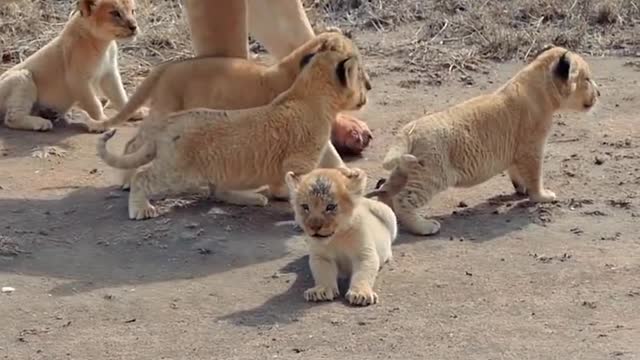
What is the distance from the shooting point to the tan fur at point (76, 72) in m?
6.97

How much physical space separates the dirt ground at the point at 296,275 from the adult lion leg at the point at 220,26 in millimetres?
654

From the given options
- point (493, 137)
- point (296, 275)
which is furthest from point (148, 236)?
point (493, 137)

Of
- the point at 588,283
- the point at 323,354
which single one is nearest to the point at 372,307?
the point at 323,354

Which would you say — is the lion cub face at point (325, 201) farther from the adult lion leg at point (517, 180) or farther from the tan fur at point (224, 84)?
the adult lion leg at point (517, 180)

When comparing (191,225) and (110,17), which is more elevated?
(110,17)

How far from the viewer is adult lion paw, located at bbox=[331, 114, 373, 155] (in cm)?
626

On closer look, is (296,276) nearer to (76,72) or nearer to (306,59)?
(306,59)

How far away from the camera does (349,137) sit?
20.5 feet

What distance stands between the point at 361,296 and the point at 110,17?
278 centimetres

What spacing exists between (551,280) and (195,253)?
1.24 m

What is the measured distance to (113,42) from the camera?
7.17 meters

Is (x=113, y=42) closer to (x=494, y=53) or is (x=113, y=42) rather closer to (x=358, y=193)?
(x=494, y=53)

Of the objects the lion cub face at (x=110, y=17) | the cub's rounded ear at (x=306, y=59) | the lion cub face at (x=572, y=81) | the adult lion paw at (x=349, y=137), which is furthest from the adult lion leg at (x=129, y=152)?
the lion cub face at (x=572, y=81)

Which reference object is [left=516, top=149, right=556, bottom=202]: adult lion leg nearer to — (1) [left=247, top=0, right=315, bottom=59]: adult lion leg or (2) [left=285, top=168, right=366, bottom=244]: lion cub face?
(2) [left=285, top=168, right=366, bottom=244]: lion cub face
